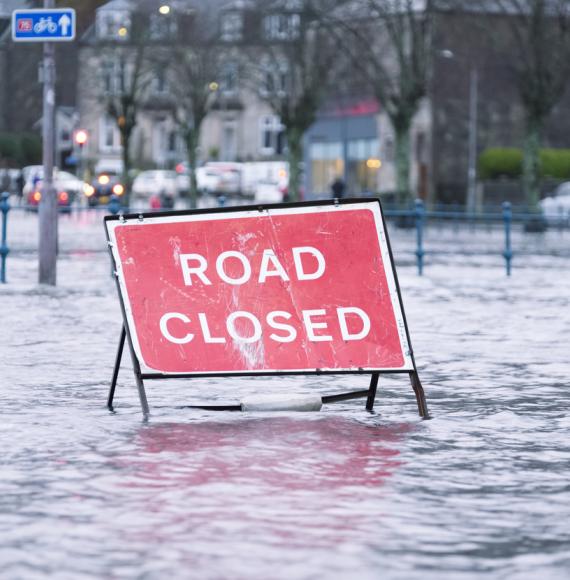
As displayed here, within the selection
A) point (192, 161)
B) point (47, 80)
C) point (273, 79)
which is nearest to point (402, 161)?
point (273, 79)

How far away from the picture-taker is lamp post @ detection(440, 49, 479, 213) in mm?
64688

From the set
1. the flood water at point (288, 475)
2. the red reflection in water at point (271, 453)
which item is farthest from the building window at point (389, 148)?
the red reflection in water at point (271, 453)

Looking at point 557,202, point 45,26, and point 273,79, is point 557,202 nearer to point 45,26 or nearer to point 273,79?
point 273,79

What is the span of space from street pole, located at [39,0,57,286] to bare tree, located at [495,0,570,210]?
2826 cm

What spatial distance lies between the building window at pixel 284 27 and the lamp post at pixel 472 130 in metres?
5.89

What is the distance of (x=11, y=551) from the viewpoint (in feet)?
20.3

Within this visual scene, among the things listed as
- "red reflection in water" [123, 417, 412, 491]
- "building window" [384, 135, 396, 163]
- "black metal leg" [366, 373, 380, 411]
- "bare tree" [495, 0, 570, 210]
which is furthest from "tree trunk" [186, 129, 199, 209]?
"red reflection in water" [123, 417, 412, 491]

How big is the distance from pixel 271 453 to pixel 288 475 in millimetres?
697

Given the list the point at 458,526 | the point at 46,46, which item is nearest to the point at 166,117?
the point at 46,46

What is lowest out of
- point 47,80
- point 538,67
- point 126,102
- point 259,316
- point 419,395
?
point 419,395

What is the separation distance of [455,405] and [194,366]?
5.45 feet

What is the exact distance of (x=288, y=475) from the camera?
26.0 feet

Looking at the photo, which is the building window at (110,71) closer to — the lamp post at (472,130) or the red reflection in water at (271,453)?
the lamp post at (472,130)

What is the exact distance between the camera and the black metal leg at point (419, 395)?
32.9 feet
